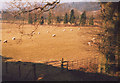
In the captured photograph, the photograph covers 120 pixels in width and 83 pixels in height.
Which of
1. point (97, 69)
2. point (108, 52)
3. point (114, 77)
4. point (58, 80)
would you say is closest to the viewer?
point (58, 80)

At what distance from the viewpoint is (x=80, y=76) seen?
9.47 metres

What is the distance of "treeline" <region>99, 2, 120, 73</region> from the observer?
9.34 m

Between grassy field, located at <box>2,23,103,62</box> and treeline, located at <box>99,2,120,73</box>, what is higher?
treeline, located at <box>99,2,120,73</box>

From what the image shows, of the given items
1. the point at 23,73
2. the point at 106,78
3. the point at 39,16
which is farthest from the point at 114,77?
the point at 39,16

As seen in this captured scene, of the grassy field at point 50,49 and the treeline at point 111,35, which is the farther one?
the grassy field at point 50,49

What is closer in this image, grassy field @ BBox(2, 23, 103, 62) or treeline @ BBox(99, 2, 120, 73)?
treeline @ BBox(99, 2, 120, 73)

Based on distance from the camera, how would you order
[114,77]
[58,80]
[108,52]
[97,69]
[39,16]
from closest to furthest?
[58,80] → [114,77] → [108,52] → [97,69] → [39,16]

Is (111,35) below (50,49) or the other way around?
the other way around

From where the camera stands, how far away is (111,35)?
31.2ft

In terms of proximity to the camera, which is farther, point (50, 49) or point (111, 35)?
point (50, 49)

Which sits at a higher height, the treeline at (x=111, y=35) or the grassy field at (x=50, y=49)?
the treeline at (x=111, y=35)

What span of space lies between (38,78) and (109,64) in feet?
19.5

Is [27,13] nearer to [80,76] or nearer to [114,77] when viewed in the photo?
[80,76]

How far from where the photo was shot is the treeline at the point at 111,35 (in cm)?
934
